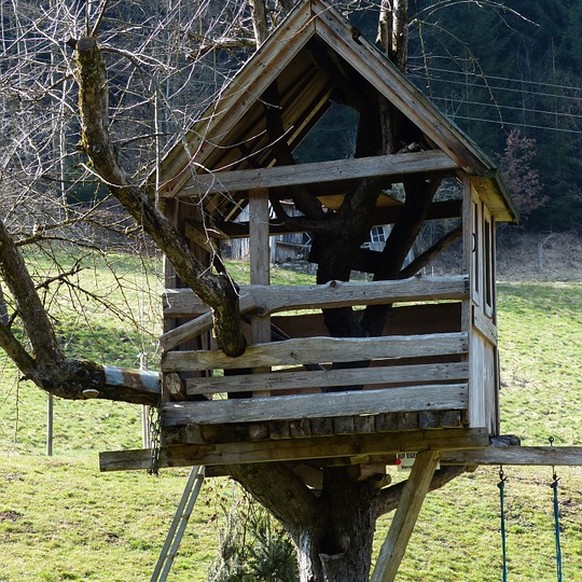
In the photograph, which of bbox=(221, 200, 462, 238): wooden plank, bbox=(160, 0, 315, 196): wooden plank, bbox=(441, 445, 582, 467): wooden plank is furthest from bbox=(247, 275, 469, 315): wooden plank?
bbox=(441, 445, 582, 467): wooden plank

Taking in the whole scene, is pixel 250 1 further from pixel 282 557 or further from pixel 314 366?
pixel 282 557

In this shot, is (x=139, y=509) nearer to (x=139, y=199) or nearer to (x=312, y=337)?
(x=312, y=337)

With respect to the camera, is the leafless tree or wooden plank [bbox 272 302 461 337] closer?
the leafless tree

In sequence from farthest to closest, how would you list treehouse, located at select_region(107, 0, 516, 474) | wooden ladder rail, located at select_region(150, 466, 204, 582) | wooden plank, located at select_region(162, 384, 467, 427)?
wooden ladder rail, located at select_region(150, 466, 204, 582), treehouse, located at select_region(107, 0, 516, 474), wooden plank, located at select_region(162, 384, 467, 427)

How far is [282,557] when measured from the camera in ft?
46.1

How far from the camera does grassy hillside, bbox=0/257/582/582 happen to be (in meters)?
16.8

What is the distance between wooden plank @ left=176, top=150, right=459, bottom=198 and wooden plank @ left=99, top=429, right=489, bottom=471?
89.2 inches

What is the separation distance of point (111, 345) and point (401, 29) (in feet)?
50.2

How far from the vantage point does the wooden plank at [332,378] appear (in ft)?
30.0

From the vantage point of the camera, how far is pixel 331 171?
963cm

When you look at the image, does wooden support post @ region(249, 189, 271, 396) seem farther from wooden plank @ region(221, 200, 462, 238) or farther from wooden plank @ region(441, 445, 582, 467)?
wooden plank @ region(441, 445, 582, 467)

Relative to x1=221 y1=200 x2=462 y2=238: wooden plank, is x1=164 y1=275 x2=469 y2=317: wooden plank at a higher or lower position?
lower

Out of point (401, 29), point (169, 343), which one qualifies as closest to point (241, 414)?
point (169, 343)

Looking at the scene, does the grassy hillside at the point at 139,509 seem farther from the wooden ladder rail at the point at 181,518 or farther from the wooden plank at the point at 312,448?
the wooden plank at the point at 312,448
